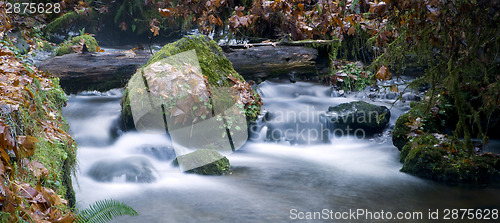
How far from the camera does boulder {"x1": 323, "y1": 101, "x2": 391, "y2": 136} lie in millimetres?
Answer: 7102

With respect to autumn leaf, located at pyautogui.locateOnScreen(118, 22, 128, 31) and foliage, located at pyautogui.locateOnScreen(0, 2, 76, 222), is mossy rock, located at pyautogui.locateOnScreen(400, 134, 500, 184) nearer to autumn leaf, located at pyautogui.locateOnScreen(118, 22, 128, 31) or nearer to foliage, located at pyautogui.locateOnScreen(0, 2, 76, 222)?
foliage, located at pyautogui.locateOnScreen(0, 2, 76, 222)

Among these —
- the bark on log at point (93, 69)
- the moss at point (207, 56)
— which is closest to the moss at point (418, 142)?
the moss at point (207, 56)

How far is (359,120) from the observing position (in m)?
7.13

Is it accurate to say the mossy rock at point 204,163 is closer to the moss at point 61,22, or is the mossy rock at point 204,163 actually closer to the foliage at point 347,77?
the foliage at point 347,77

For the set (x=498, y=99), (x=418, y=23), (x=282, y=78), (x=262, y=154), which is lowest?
(x=262, y=154)

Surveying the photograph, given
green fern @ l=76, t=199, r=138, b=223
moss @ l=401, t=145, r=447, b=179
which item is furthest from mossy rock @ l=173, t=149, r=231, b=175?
moss @ l=401, t=145, r=447, b=179

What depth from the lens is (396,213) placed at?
4.09 m

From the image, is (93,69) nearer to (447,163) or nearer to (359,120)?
(359,120)

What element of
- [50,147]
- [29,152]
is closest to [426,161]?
[50,147]

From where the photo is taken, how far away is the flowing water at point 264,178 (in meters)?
4.21

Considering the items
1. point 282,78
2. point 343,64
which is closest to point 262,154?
point 282,78

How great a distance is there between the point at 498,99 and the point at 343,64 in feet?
21.6

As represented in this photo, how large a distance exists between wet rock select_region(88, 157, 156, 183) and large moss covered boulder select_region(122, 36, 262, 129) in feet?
4.14

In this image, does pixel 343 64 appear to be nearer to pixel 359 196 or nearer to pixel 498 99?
pixel 359 196
